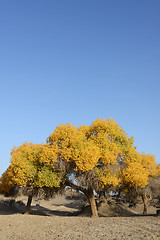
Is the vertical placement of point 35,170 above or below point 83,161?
below

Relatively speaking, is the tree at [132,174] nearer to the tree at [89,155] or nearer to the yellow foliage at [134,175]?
the yellow foliage at [134,175]

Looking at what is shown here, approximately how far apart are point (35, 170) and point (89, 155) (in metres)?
5.98

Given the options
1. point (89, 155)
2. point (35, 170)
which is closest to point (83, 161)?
point (89, 155)

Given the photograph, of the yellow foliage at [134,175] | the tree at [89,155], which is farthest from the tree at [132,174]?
the tree at [89,155]

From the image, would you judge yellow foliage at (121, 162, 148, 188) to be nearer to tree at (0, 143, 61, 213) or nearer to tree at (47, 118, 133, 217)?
tree at (47, 118, 133, 217)

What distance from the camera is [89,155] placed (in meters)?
18.6

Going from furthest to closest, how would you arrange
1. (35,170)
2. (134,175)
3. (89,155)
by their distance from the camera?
(134,175), (35,170), (89,155)


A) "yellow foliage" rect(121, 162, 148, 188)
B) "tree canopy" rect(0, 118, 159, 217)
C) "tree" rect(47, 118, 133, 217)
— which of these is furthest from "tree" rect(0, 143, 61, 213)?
"yellow foliage" rect(121, 162, 148, 188)

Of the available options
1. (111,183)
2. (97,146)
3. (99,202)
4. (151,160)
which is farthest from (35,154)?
(151,160)

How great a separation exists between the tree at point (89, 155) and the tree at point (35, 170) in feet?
2.79

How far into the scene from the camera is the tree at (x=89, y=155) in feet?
61.9

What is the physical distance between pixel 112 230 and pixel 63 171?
353 inches

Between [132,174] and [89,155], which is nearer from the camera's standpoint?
[89,155]

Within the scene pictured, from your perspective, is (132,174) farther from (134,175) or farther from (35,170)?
(35,170)
